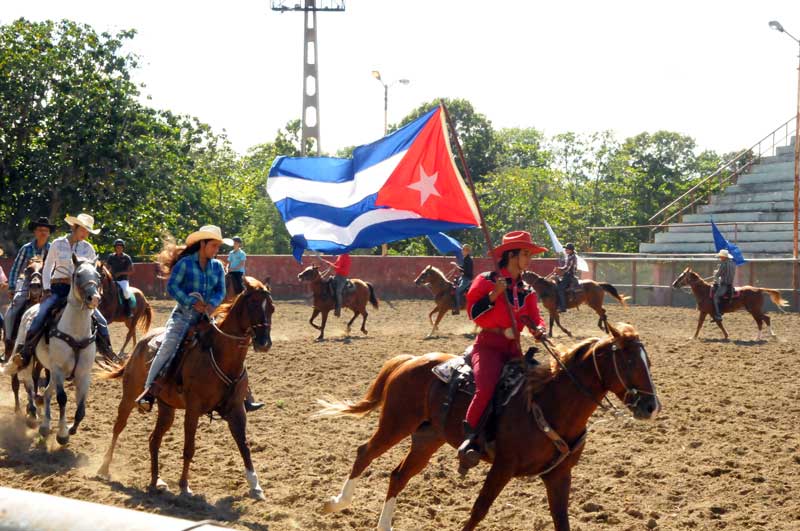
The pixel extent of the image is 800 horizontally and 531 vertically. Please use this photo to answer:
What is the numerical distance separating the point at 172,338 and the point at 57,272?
2.72 metres

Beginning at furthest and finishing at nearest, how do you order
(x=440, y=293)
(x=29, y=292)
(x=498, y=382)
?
(x=440, y=293)
(x=29, y=292)
(x=498, y=382)

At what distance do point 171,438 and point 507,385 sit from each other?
481 centimetres

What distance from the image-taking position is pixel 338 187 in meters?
9.14

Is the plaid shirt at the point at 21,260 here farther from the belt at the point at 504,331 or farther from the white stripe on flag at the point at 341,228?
the belt at the point at 504,331

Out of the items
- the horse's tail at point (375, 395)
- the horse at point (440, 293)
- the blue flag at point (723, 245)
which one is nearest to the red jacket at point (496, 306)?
the horse's tail at point (375, 395)

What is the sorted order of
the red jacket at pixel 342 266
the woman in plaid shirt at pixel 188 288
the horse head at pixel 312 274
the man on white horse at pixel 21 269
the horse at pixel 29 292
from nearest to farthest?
the woman in plaid shirt at pixel 188 288, the horse at pixel 29 292, the man on white horse at pixel 21 269, the red jacket at pixel 342 266, the horse head at pixel 312 274

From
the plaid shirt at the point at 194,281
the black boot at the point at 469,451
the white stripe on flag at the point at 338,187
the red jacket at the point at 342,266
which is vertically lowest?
the black boot at the point at 469,451

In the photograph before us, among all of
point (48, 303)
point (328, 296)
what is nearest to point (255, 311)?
point (48, 303)

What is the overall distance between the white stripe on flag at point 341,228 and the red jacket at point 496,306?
6.67 ft

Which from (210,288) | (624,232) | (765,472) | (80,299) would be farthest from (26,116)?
(624,232)

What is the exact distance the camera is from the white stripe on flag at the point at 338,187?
336 inches

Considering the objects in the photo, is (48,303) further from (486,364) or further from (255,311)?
(486,364)

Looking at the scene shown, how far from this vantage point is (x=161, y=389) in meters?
7.62

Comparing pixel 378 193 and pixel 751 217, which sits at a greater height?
pixel 751 217
